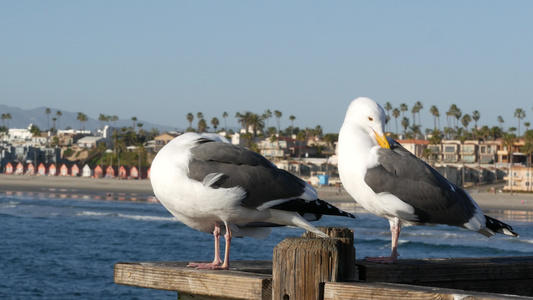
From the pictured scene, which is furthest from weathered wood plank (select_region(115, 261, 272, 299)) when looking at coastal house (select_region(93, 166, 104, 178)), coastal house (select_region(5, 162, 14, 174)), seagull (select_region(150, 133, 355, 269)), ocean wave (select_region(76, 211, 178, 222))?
coastal house (select_region(5, 162, 14, 174))

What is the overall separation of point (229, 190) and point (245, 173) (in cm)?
22

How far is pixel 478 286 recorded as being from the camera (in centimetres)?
516

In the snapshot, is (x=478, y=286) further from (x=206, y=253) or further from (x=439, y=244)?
(x=439, y=244)

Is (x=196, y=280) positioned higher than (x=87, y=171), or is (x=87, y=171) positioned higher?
(x=196, y=280)

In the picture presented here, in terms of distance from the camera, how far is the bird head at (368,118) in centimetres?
614

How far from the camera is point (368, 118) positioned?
6.14 metres

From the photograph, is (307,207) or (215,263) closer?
(215,263)

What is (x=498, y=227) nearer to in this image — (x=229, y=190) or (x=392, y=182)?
(x=392, y=182)

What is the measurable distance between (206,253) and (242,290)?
41.7 meters

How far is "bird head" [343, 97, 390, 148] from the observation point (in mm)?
6137

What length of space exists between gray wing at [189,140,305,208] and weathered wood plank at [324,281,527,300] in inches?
75.0

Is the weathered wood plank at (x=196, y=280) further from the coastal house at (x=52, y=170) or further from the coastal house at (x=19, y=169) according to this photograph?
the coastal house at (x=19, y=169)

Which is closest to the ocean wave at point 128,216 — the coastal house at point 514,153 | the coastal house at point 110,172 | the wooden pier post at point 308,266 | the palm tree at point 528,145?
the wooden pier post at point 308,266

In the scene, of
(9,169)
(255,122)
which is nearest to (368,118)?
(9,169)
